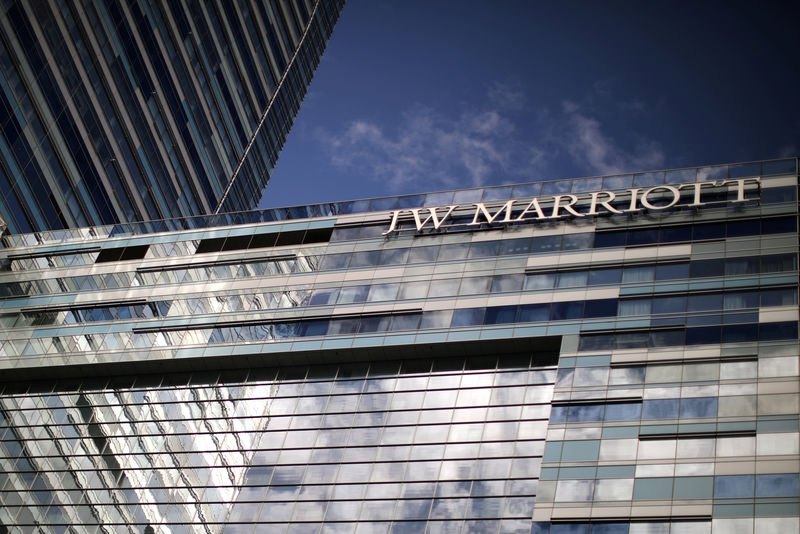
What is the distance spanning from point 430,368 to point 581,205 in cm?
1574

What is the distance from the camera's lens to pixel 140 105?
391ft

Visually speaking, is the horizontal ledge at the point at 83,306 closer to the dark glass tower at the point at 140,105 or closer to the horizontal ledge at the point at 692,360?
the dark glass tower at the point at 140,105

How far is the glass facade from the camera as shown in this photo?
52.9m

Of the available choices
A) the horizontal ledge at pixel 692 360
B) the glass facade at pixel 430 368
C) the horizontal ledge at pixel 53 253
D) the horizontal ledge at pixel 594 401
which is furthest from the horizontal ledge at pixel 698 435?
the horizontal ledge at pixel 53 253

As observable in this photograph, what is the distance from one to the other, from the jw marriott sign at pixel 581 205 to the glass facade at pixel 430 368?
0.18 m

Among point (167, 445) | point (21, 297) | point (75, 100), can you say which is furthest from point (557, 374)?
point (75, 100)

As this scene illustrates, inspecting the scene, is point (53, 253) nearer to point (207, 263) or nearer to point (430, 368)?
point (207, 263)

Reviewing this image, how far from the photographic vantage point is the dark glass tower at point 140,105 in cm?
9794

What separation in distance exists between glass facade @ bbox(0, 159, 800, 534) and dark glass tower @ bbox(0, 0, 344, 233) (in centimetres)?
2449

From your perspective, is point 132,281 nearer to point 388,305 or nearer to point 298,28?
point 388,305

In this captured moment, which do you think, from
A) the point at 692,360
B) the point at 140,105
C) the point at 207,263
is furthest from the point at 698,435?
the point at 140,105

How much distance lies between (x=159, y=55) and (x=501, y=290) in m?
73.8

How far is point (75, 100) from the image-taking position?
349ft

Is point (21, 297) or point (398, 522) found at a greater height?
point (21, 297)
